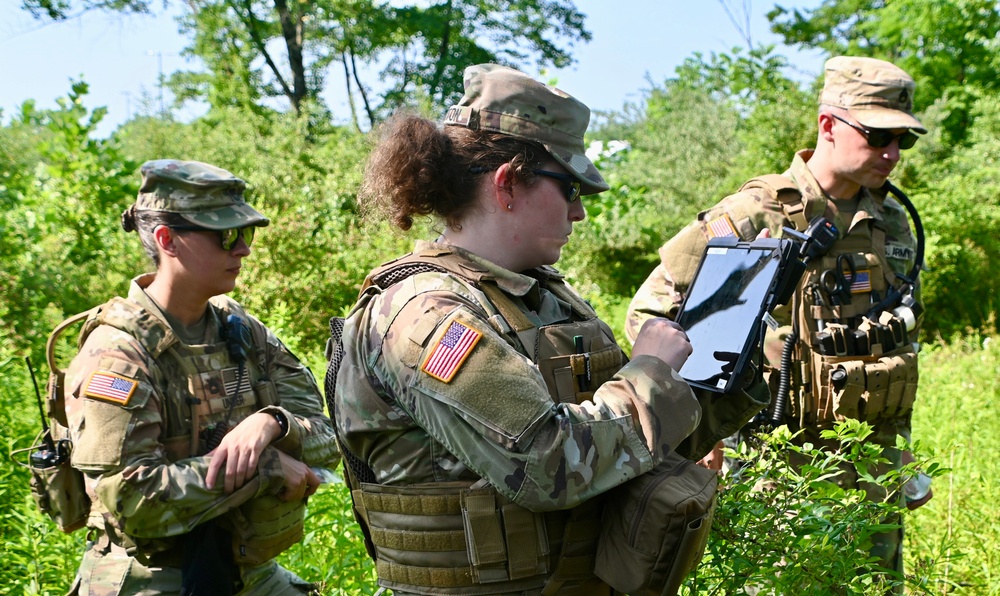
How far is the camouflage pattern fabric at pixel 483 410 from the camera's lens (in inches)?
64.0

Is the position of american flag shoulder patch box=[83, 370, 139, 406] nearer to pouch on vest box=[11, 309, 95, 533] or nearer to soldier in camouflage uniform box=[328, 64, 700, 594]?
pouch on vest box=[11, 309, 95, 533]

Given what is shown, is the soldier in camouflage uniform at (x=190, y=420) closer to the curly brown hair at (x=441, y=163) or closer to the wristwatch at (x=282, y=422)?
the wristwatch at (x=282, y=422)

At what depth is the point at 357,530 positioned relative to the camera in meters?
3.62

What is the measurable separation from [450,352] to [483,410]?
13 centimetres

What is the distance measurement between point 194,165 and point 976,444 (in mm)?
4764

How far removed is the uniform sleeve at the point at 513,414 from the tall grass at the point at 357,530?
1.20m

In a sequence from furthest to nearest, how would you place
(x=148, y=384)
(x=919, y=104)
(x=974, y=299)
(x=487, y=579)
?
(x=919, y=104) → (x=974, y=299) → (x=148, y=384) → (x=487, y=579)

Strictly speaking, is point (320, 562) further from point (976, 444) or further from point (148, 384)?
point (976, 444)

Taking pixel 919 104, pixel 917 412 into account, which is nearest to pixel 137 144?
A: pixel 919 104

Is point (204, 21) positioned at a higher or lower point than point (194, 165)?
higher

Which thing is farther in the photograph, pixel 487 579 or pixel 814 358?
pixel 814 358

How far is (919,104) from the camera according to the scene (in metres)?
14.1

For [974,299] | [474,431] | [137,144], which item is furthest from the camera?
[137,144]

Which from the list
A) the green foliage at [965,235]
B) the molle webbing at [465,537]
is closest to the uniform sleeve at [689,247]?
the molle webbing at [465,537]
